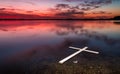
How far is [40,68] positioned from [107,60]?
4.95 meters

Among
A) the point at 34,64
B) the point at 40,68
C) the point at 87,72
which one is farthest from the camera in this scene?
the point at 34,64

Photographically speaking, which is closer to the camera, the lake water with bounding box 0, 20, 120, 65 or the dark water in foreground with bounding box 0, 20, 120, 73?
the dark water in foreground with bounding box 0, 20, 120, 73

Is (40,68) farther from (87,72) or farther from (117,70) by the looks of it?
(117,70)

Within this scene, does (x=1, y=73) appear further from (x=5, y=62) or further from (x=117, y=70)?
(x=117, y=70)

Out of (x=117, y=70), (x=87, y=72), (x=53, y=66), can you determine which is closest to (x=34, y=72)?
(x=53, y=66)

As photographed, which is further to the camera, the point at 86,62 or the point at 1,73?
the point at 86,62

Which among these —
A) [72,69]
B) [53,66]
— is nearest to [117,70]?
[72,69]

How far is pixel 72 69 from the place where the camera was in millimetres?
9094

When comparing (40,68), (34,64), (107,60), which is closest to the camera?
(40,68)

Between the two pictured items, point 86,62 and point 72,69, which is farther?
point 86,62

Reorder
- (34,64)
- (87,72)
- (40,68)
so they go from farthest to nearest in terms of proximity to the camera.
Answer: (34,64) < (40,68) < (87,72)

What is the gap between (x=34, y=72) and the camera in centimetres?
878

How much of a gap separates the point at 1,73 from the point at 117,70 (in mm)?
6738

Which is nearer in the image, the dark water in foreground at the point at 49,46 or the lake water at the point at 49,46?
the dark water in foreground at the point at 49,46
